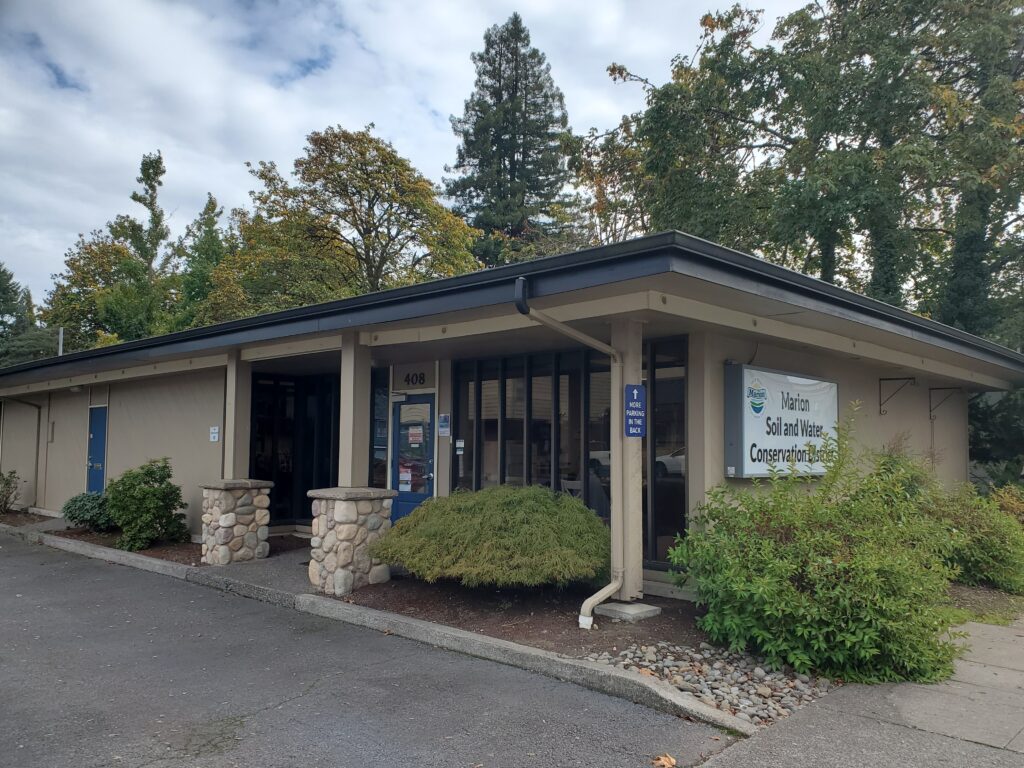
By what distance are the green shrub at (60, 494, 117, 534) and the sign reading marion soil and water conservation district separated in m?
9.96

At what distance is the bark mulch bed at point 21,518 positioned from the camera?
14781mm

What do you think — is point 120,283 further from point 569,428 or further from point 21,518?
point 569,428

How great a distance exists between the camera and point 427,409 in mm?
10578

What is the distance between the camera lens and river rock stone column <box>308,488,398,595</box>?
789 cm

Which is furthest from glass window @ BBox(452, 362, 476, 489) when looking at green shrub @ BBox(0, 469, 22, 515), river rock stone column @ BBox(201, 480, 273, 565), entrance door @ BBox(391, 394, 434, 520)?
green shrub @ BBox(0, 469, 22, 515)

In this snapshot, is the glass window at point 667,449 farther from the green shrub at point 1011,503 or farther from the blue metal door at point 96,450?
the blue metal door at point 96,450

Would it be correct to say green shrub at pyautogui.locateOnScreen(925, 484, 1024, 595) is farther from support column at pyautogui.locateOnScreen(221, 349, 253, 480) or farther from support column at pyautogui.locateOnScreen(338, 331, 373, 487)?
support column at pyautogui.locateOnScreen(221, 349, 253, 480)

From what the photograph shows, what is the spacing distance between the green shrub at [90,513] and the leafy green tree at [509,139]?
23.2 metres

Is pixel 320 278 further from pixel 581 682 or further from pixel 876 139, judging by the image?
pixel 581 682

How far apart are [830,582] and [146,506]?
932 centimetres

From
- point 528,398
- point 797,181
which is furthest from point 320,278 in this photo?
point 528,398

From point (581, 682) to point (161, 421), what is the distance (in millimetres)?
10166

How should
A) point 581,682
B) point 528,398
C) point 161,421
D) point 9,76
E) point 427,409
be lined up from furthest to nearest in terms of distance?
1. point 161,421
2. point 427,409
3. point 528,398
4. point 9,76
5. point 581,682

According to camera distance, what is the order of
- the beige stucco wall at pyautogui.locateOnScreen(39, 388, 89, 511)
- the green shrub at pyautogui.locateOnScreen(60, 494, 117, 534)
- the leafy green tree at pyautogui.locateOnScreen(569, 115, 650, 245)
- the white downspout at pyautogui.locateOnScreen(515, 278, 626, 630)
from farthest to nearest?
the leafy green tree at pyautogui.locateOnScreen(569, 115, 650, 245) < the beige stucco wall at pyautogui.locateOnScreen(39, 388, 89, 511) < the green shrub at pyautogui.locateOnScreen(60, 494, 117, 534) < the white downspout at pyautogui.locateOnScreen(515, 278, 626, 630)
